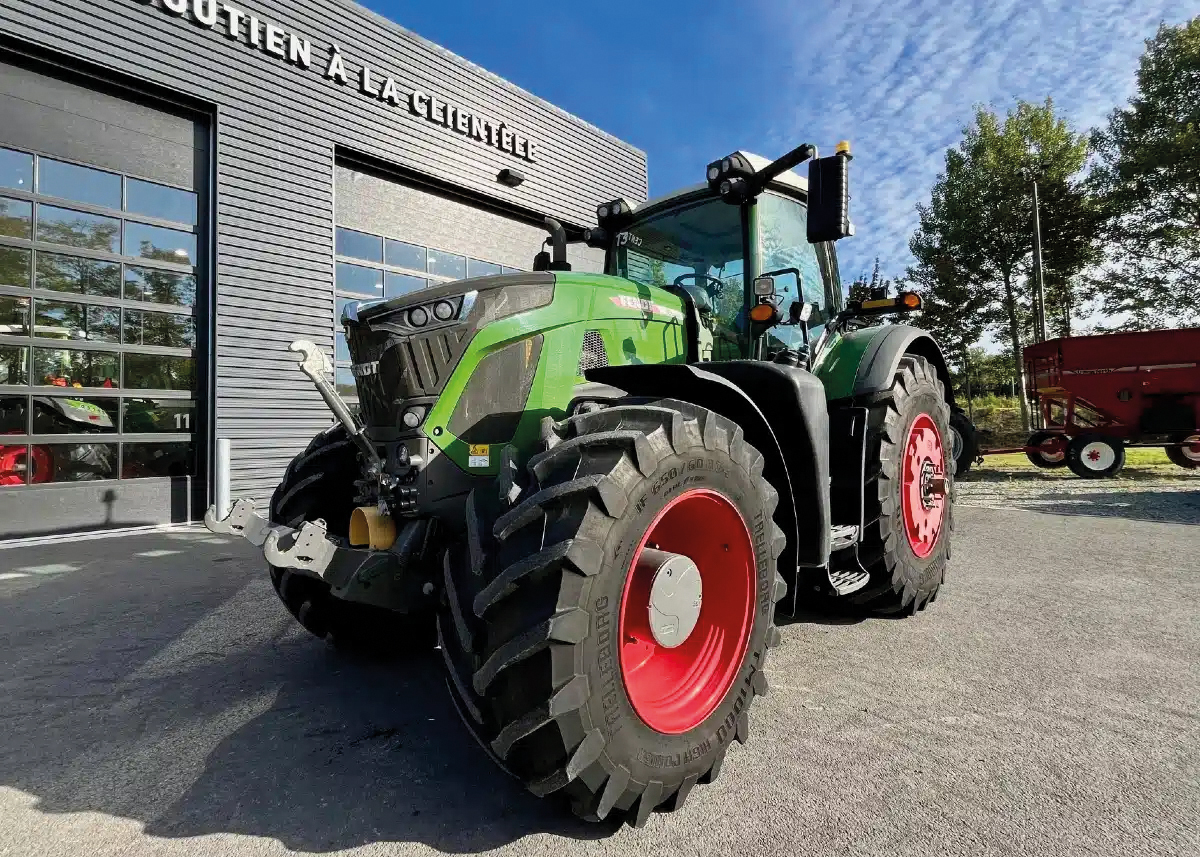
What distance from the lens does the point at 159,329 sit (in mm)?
7410

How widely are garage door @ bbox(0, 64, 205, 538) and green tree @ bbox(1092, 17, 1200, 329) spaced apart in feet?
73.9

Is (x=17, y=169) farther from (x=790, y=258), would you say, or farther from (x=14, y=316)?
(x=790, y=258)

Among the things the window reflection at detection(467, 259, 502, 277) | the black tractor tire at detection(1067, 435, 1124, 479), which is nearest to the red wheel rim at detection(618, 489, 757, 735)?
the window reflection at detection(467, 259, 502, 277)

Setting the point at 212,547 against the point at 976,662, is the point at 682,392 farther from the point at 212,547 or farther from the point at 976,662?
the point at 212,547

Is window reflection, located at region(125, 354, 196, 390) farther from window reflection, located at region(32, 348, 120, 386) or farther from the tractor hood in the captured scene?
the tractor hood

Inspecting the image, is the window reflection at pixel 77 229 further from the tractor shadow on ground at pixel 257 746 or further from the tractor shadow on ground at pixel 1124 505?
the tractor shadow on ground at pixel 1124 505

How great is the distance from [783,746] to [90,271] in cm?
813

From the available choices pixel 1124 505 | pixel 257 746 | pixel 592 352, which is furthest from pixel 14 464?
pixel 1124 505

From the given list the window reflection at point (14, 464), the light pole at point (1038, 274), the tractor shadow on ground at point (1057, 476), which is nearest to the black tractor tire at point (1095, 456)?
the tractor shadow on ground at point (1057, 476)

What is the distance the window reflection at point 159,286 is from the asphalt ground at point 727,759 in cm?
449

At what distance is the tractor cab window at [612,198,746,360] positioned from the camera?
3.46m

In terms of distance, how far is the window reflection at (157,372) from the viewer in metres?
7.18

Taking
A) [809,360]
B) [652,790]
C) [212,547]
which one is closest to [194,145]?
[212,547]

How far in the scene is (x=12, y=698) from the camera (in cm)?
280
